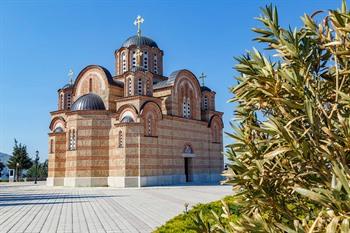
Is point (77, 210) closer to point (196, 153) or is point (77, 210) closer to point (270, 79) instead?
point (270, 79)

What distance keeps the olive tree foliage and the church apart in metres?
21.5

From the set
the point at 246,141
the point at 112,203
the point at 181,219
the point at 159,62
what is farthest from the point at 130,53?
the point at 246,141

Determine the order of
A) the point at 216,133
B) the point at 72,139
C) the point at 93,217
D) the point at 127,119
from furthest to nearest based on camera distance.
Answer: the point at 216,133 → the point at 72,139 → the point at 127,119 → the point at 93,217

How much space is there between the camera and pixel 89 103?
1011 inches

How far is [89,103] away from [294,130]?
24.7 meters

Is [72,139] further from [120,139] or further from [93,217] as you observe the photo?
[93,217]

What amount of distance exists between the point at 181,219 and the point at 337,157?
5712 millimetres

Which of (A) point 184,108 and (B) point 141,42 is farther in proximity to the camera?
(B) point 141,42

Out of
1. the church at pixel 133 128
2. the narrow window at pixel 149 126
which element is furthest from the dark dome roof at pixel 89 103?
the narrow window at pixel 149 126

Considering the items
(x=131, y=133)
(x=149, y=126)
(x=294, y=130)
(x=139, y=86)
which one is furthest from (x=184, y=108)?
(x=294, y=130)

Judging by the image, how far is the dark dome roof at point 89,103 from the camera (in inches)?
1006

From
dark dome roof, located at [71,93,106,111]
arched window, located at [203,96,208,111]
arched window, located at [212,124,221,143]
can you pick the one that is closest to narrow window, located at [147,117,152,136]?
dark dome roof, located at [71,93,106,111]

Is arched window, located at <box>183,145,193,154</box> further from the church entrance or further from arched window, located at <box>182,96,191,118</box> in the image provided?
arched window, located at <box>182,96,191,118</box>

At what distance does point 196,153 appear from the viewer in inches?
1149
